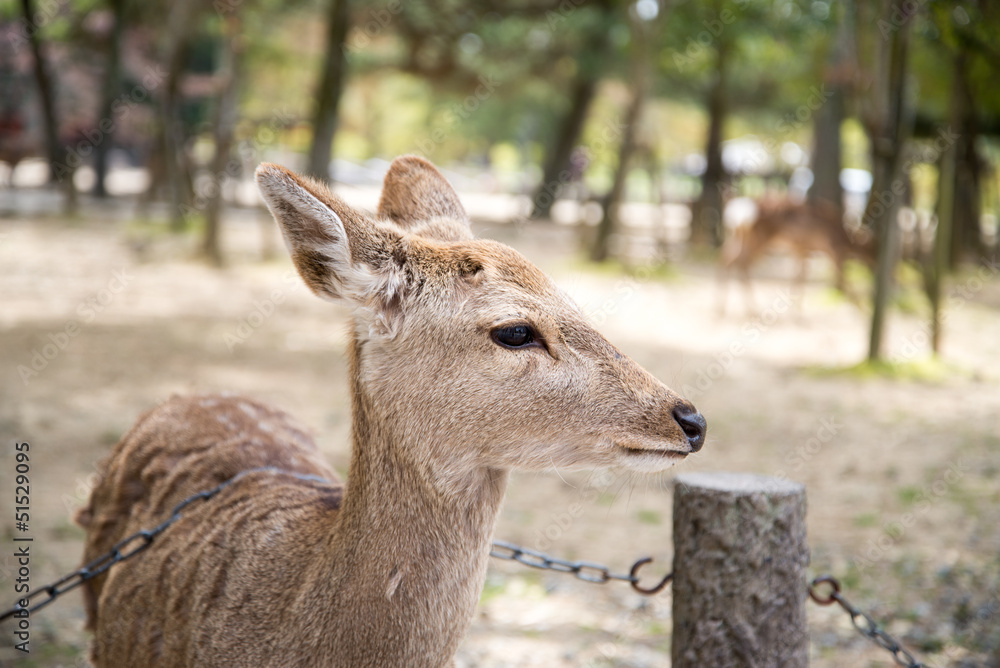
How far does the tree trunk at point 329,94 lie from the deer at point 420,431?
1255cm

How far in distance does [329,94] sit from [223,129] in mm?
2800

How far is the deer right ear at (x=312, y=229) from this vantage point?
192cm

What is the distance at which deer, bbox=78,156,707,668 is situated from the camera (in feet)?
6.72

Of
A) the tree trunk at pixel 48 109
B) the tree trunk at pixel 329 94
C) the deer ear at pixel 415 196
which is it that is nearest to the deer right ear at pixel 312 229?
the deer ear at pixel 415 196

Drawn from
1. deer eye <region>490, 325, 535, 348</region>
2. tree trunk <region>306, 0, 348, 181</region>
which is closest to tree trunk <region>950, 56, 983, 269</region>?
tree trunk <region>306, 0, 348, 181</region>

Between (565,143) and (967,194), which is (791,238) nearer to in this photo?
(967,194)

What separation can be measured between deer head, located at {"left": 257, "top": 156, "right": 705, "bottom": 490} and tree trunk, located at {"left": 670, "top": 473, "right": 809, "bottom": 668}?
63 cm

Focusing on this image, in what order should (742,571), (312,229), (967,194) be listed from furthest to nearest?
(967,194) → (742,571) → (312,229)

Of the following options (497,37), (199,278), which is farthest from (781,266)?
(199,278)

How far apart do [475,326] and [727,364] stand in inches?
288

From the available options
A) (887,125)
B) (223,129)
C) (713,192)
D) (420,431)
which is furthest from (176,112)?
(420,431)

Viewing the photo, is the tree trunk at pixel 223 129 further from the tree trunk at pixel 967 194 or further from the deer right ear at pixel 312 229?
the deer right ear at pixel 312 229

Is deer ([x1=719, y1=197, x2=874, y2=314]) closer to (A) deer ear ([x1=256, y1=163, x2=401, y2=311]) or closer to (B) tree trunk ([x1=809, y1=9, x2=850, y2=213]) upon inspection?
A: (B) tree trunk ([x1=809, y1=9, x2=850, y2=213])

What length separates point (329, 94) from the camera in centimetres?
1491
